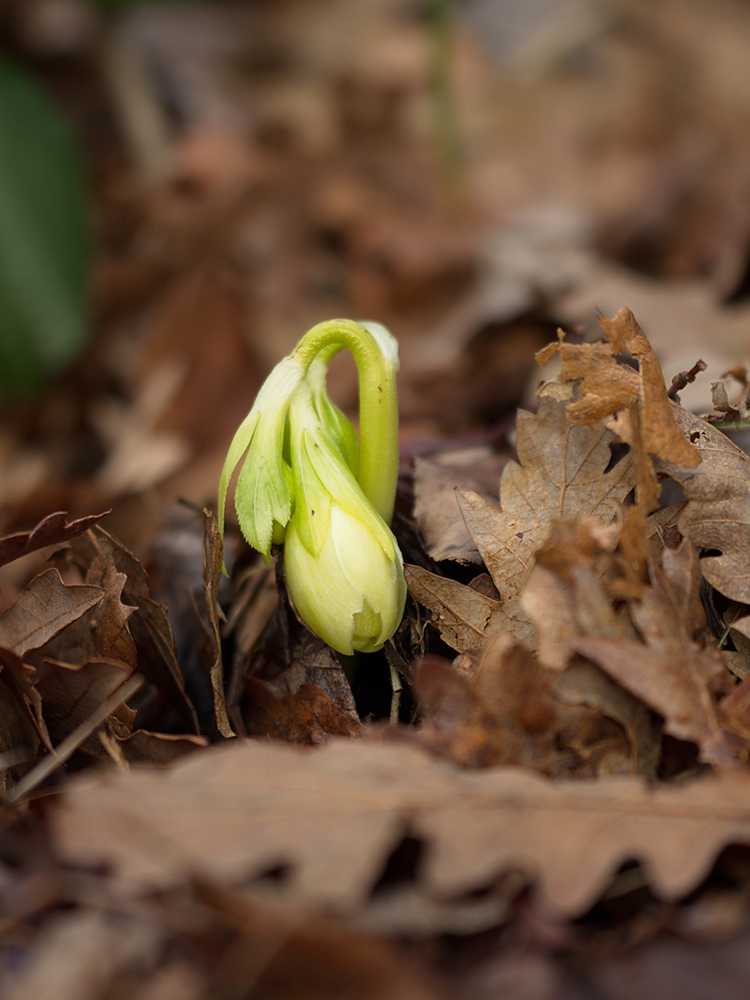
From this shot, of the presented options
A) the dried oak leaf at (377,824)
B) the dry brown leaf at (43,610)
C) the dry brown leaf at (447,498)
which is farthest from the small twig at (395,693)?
the dry brown leaf at (43,610)

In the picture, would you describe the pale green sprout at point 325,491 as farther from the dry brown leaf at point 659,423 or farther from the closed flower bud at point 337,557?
the dry brown leaf at point 659,423

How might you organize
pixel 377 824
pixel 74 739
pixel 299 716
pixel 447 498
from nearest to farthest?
pixel 377 824
pixel 74 739
pixel 299 716
pixel 447 498

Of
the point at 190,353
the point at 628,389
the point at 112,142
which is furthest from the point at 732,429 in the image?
the point at 112,142

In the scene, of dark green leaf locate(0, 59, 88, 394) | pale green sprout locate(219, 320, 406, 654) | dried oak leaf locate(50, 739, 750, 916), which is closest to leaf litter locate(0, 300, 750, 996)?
dried oak leaf locate(50, 739, 750, 916)

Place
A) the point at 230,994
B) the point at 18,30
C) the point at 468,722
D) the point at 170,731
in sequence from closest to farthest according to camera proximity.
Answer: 1. the point at 230,994
2. the point at 468,722
3. the point at 170,731
4. the point at 18,30

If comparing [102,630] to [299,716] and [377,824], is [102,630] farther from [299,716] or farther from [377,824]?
[377,824]

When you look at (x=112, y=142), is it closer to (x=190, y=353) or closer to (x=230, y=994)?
(x=190, y=353)

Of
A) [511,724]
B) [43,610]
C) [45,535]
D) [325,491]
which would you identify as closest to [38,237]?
[45,535]
